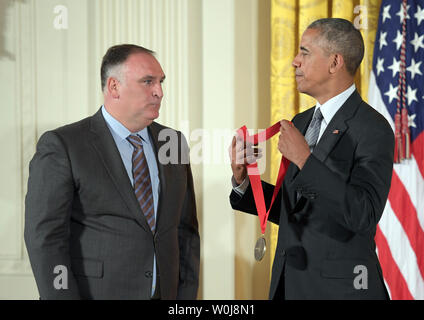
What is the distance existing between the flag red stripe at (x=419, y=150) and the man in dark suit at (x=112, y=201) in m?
1.72

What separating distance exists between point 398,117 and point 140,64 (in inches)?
69.5

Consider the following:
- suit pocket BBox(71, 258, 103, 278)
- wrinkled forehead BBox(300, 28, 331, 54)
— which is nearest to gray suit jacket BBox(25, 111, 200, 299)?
suit pocket BBox(71, 258, 103, 278)

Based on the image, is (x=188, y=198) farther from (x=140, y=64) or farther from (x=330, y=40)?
(x=330, y=40)

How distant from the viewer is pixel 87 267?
1860 millimetres

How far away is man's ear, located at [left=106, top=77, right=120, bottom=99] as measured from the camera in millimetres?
2051

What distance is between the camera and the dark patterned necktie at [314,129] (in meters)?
1.95

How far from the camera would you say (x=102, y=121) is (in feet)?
6.60

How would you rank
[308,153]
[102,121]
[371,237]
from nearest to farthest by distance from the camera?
[308,153], [371,237], [102,121]

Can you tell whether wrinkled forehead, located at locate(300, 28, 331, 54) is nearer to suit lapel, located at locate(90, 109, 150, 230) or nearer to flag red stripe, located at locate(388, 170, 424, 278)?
suit lapel, located at locate(90, 109, 150, 230)

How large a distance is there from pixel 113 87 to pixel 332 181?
0.92 meters

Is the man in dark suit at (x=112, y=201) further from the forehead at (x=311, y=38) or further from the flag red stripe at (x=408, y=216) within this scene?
the flag red stripe at (x=408, y=216)

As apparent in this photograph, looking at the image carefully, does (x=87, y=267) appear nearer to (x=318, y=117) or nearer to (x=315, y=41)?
(x=318, y=117)
